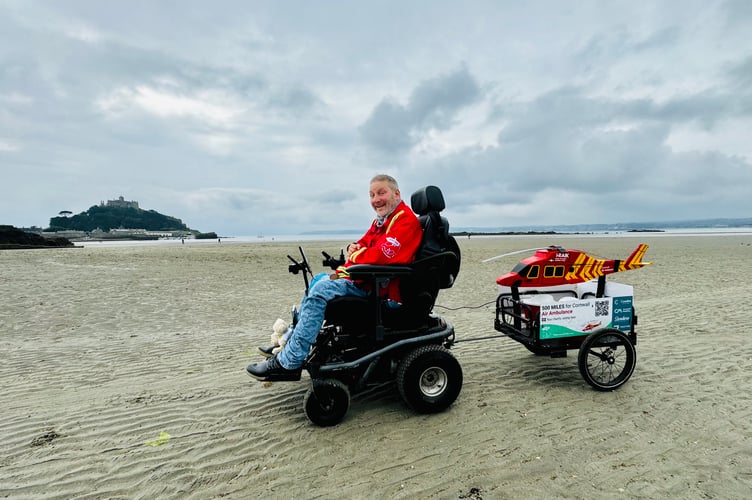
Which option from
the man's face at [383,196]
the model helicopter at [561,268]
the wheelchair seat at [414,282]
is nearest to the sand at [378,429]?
the wheelchair seat at [414,282]

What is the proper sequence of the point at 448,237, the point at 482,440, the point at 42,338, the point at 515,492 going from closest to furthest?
the point at 515,492
the point at 482,440
the point at 448,237
the point at 42,338

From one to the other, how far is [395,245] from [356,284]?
0.54m

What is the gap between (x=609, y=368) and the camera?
4664 mm

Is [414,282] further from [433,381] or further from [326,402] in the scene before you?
[326,402]

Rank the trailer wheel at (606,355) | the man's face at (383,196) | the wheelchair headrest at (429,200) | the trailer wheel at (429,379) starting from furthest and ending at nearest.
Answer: the trailer wheel at (606,355)
the wheelchair headrest at (429,200)
the man's face at (383,196)
the trailer wheel at (429,379)

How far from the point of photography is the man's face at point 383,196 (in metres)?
3.89

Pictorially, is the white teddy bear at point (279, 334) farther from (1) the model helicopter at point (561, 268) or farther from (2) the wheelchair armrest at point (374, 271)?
(1) the model helicopter at point (561, 268)

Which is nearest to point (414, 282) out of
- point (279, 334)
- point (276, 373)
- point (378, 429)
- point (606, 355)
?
point (378, 429)

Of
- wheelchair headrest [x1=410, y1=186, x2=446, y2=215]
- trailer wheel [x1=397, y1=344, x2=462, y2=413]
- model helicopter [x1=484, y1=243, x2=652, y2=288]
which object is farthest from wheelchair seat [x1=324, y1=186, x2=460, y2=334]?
model helicopter [x1=484, y1=243, x2=652, y2=288]

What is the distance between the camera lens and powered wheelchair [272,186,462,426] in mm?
3566

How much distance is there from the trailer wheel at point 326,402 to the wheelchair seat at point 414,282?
53cm

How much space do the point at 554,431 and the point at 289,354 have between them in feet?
7.93

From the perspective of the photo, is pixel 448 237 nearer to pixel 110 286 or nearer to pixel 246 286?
pixel 246 286

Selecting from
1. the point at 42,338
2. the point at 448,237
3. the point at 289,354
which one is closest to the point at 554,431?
the point at 448,237
